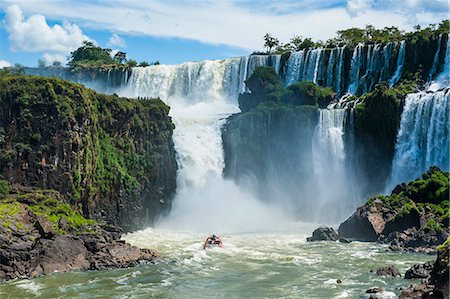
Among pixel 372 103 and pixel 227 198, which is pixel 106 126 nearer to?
pixel 227 198

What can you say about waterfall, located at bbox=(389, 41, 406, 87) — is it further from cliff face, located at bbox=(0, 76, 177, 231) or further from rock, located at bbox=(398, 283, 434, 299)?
rock, located at bbox=(398, 283, 434, 299)

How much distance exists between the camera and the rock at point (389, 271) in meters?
25.7

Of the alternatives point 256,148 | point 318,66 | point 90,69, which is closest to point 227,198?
point 256,148

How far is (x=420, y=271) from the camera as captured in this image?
81.4 feet

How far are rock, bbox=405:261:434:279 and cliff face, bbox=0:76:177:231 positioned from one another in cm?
2045

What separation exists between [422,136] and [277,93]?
47.2 ft

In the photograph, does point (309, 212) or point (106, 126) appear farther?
point (309, 212)

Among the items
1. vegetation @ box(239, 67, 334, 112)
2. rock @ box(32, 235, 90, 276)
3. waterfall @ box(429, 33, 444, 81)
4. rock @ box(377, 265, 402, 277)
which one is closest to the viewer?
rock @ box(377, 265, 402, 277)

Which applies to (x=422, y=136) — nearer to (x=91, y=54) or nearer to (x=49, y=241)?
(x=49, y=241)

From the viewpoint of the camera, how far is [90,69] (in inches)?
2896


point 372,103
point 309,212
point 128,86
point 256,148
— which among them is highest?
point 128,86

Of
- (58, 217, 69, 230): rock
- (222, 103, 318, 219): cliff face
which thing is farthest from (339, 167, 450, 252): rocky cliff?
(58, 217, 69, 230): rock

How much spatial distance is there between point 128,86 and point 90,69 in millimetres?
9592

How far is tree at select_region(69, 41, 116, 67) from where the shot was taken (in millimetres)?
84800
